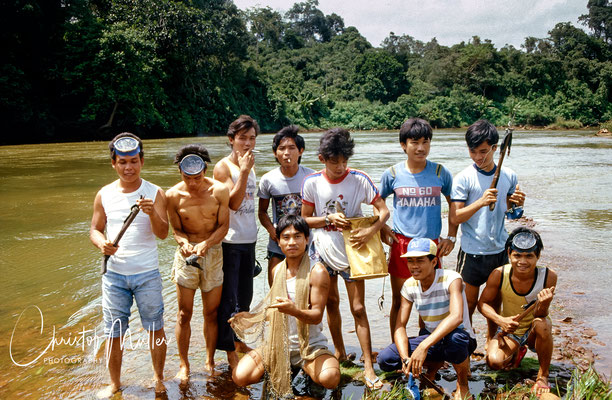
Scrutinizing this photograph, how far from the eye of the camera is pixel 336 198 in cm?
389

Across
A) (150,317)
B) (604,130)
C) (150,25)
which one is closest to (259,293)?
(150,317)

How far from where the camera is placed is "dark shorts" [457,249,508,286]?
13.2 ft

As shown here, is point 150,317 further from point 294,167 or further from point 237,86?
point 237,86

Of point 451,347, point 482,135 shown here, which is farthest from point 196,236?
point 482,135

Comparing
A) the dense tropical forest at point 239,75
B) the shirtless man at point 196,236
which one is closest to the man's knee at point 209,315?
the shirtless man at point 196,236

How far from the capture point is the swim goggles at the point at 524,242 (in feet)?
11.6

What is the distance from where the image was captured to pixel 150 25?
3478 centimetres

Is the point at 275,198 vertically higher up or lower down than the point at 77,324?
higher up

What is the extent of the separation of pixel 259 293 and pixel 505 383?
9.84ft

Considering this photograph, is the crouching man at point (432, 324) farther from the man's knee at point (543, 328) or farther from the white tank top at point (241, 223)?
the white tank top at point (241, 223)

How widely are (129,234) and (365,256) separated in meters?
1.76

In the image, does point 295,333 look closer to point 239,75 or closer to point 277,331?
point 277,331

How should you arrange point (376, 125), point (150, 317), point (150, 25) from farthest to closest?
1. point (376, 125)
2. point (150, 25)
3. point (150, 317)

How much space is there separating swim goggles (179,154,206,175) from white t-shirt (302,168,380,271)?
2.86 feet
